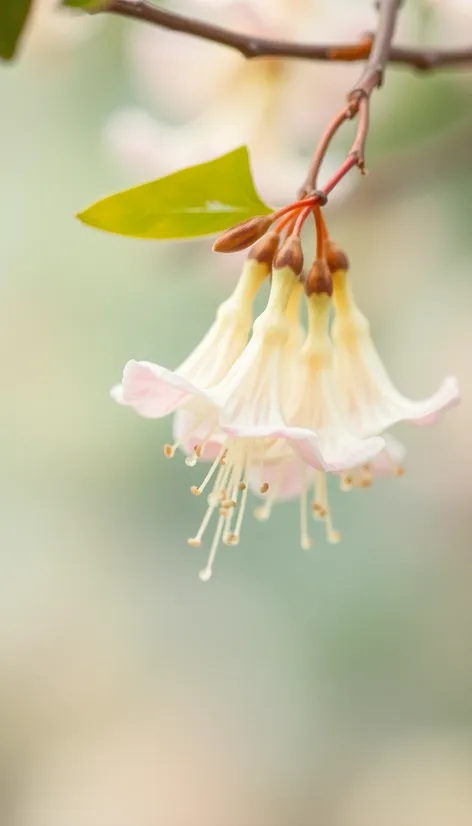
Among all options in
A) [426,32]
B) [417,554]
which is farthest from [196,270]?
[417,554]

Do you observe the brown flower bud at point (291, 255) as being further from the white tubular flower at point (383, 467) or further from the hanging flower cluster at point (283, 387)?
the white tubular flower at point (383, 467)

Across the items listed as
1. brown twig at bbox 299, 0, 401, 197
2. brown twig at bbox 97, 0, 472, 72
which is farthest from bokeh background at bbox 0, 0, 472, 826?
brown twig at bbox 299, 0, 401, 197

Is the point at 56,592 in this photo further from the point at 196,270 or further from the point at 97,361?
the point at 196,270

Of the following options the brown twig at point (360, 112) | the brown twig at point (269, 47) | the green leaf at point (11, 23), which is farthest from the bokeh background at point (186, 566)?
the green leaf at point (11, 23)

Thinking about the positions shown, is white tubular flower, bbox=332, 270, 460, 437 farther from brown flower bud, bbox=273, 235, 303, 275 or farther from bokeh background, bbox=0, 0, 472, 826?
bokeh background, bbox=0, 0, 472, 826

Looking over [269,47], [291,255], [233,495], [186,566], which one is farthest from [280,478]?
[186,566]

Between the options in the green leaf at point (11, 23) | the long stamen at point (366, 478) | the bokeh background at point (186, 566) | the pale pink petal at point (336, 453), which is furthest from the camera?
the bokeh background at point (186, 566)
